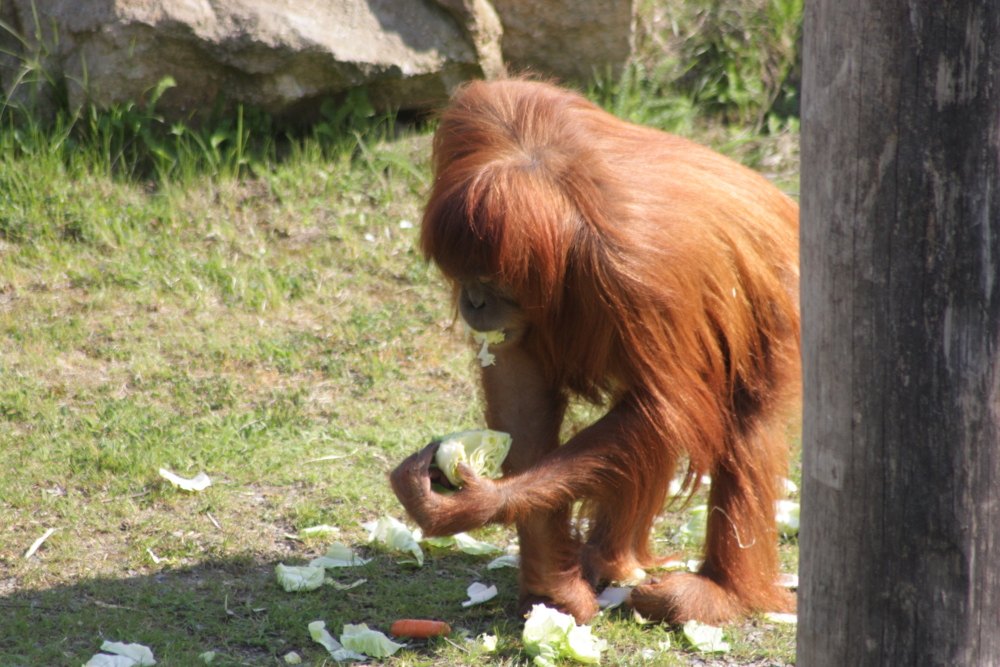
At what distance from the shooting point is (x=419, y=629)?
2938 mm

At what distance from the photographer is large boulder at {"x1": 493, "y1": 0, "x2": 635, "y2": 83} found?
20.1 ft

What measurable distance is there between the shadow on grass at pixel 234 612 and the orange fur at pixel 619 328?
289 millimetres

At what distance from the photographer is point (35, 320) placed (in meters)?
4.71

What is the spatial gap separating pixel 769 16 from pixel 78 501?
5119mm

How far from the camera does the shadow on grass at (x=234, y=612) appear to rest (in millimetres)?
2832

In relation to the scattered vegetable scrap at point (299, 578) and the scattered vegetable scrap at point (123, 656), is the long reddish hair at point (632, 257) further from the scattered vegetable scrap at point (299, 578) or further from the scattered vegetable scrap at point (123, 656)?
the scattered vegetable scrap at point (123, 656)

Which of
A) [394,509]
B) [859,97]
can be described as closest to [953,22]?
[859,97]

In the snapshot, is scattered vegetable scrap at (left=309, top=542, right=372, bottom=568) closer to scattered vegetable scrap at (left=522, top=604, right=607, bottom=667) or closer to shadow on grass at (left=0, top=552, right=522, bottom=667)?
shadow on grass at (left=0, top=552, right=522, bottom=667)

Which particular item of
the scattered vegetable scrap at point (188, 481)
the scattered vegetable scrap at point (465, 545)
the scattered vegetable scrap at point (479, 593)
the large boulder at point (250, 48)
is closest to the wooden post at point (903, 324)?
the scattered vegetable scrap at point (479, 593)

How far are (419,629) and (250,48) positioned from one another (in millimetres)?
3645

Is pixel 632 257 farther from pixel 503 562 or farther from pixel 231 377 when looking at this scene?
pixel 231 377

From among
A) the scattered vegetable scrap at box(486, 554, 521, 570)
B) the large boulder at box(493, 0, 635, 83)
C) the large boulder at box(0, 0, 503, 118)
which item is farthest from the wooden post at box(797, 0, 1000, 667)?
the large boulder at box(493, 0, 635, 83)

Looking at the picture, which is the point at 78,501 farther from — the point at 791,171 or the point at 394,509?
the point at 791,171

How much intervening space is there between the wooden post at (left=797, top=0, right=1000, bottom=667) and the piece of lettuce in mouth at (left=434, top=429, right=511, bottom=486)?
42.2 inches
